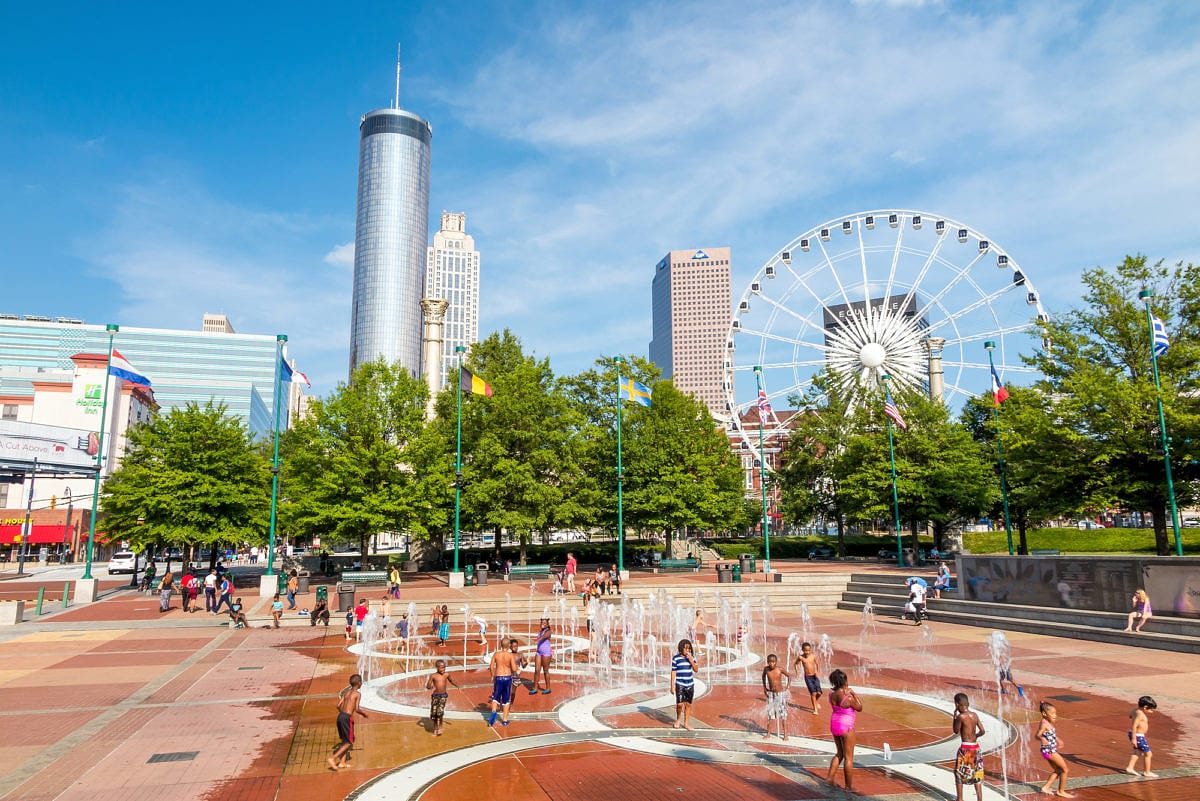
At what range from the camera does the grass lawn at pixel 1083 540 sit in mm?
52500

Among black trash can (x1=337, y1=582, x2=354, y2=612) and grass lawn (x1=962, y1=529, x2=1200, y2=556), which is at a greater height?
grass lawn (x1=962, y1=529, x2=1200, y2=556)

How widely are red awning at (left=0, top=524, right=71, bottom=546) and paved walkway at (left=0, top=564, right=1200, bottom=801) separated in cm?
6387

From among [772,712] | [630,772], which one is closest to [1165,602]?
[772,712]

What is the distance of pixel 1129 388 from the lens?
96.3ft

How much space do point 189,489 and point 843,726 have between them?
36.9 m

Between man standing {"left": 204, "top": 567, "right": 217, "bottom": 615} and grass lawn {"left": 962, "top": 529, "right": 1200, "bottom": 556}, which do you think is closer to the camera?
man standing {"left": 204, "top": 567, "right": 217, "bottom": 615}

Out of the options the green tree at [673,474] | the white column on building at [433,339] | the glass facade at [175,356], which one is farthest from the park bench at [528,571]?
the glass facade at [175,356]

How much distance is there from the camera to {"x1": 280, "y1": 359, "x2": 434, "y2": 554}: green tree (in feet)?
129

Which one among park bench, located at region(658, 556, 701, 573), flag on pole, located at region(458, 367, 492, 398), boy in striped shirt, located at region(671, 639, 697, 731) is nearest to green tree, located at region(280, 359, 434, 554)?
flag on pole, located at region(458, 367, 492, 398)

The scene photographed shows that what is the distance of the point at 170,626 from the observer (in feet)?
84.2

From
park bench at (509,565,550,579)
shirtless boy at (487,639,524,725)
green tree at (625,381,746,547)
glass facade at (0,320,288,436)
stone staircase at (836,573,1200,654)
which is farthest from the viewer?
glass facade at (0,320,288,436)

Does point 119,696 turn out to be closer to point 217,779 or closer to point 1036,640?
point 217,779

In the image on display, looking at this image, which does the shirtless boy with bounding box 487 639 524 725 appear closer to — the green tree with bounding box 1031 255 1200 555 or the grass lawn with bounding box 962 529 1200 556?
the green tree with bounding box 1031 255 1200 555

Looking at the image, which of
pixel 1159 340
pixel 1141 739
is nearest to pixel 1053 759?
pixel 1141 739
